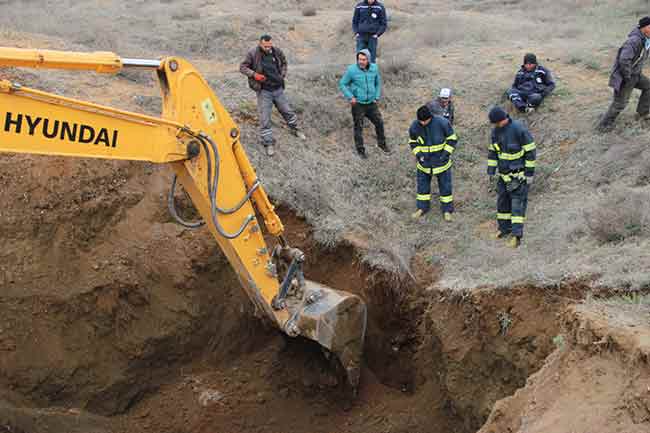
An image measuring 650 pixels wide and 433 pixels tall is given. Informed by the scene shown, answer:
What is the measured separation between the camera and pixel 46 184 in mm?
8078

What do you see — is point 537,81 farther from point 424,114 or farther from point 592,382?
point 592,382

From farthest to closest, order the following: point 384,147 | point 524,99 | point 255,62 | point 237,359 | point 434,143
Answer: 1. point 524,99
2. point 384,147
3. point 255,62
4. point 434,143
5. point 237,359

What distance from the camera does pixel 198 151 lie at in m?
5.23

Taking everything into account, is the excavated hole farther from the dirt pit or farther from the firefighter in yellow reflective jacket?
the firefighter in yellow reflective jacket

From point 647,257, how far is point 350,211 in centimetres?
436

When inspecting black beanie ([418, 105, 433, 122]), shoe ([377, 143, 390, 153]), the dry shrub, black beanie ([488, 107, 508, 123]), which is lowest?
shoe ([377, 143, 390, 153])

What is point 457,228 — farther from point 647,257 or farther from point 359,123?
point 647,257

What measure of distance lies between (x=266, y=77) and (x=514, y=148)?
3958mm

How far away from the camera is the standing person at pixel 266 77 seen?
32.5ft

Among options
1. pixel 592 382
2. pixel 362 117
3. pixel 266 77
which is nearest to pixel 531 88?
pixel 362 117

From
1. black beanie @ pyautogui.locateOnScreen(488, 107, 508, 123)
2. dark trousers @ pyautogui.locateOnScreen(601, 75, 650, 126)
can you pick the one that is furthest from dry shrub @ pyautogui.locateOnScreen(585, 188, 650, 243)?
dark trousers @ pyautogui.locateOnScreen(601, 75, 650, 126)

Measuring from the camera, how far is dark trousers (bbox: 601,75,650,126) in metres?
9.89

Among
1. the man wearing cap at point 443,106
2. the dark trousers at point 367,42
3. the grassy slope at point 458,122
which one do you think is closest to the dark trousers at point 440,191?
A: the grassy slope at point 458,122

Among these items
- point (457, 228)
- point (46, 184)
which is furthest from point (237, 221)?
point (457, 228)
